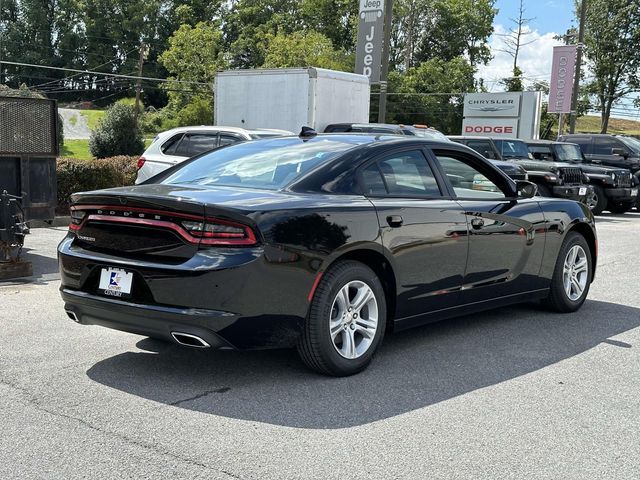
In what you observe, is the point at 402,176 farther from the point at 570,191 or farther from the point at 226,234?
the point at 570,191

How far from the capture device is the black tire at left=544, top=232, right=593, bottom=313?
267 inches

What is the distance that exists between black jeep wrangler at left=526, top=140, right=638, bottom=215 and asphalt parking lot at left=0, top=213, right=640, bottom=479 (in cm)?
1362

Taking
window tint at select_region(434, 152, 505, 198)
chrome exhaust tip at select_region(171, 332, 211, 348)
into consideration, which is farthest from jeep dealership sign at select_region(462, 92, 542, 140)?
chrome exhaust tip at select_region(171, 332, 211, 348)

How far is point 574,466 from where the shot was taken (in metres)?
3.61

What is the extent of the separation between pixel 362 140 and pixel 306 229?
4.12 feet

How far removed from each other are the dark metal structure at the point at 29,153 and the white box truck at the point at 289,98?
8486 mm

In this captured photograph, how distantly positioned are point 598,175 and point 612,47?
53.7 m

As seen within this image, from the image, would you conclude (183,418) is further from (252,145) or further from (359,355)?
(252,145)

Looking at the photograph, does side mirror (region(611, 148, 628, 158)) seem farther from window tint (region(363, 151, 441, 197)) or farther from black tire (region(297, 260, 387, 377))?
black tire (region(297, 260, 387, 377))

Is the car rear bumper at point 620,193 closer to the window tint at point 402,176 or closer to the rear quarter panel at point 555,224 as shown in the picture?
the rear quarter panel at point 555,224

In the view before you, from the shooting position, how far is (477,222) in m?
5.75

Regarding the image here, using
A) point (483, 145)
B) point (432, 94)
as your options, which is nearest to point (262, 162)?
point (483, 145)

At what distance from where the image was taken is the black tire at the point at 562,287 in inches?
267

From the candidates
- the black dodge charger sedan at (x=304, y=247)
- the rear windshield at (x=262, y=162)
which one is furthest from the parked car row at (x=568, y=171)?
the rear windshield at (x=262, y=162)
